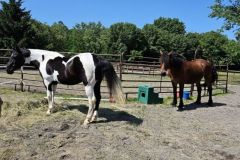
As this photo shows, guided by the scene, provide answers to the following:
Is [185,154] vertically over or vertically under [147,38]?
under

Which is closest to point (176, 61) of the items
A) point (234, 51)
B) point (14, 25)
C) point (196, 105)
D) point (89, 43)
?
point (196, 105)

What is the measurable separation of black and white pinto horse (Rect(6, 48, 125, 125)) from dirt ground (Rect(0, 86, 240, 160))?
53 centimetres

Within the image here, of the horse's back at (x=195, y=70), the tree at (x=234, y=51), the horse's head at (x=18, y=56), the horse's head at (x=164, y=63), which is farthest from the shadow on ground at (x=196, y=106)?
the tree at (x=234, y=51)

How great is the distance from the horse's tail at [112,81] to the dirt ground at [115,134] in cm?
56

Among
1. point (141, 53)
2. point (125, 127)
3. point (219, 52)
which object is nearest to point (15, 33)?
point (141, 53)

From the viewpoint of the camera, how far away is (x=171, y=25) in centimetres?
8394

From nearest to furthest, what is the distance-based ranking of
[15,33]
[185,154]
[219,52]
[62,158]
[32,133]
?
1. [62,158]
2. [185,154]
3. [32,133]
4. [15,33]
5. [219,52]

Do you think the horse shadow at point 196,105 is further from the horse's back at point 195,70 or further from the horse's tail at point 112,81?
the horse's tail at point 112,81

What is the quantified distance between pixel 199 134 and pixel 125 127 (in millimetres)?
1539

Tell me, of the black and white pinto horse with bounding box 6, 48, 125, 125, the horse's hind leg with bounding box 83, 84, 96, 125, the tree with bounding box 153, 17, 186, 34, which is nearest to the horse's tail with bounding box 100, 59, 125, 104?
the black and white pinto horse with bounding box 6, 48, 125, 125

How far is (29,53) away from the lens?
355 inches

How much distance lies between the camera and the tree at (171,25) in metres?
83.0

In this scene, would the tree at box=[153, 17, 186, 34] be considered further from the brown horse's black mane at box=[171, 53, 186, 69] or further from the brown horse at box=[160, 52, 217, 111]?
the brown horse's black mane at box=[171, 53, 186, 69]

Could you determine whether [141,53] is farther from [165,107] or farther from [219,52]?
[165,107]
